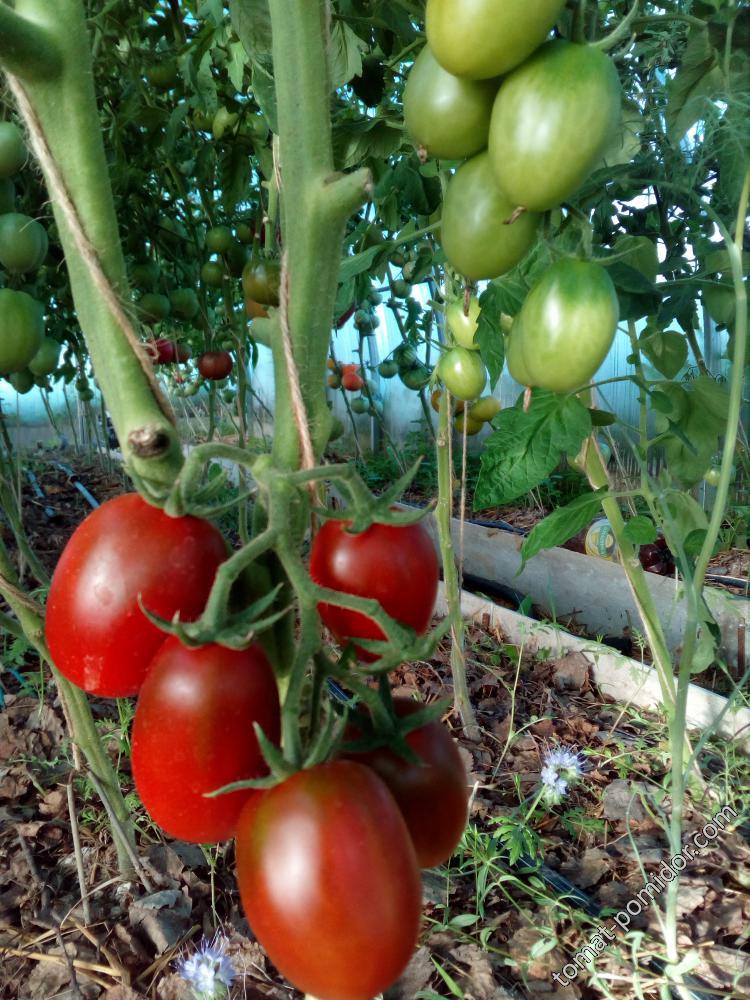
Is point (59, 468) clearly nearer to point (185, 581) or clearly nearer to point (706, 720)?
point (706, 720)

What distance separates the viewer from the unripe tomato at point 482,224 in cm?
44

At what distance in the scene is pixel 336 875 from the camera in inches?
12.0

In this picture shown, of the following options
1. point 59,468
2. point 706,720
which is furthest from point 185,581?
point 59,468

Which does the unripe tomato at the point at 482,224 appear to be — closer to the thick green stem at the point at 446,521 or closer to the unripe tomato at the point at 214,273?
the thick green stem at the point at 446,521

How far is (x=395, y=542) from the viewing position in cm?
37

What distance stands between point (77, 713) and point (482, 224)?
2.34ft

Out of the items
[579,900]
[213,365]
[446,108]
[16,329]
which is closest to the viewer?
[446,108]

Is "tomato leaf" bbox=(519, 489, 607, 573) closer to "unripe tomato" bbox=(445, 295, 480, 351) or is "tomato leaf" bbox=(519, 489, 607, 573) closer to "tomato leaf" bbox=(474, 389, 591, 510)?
"tomato leaf" bbox=(474, 389, 591, 510)

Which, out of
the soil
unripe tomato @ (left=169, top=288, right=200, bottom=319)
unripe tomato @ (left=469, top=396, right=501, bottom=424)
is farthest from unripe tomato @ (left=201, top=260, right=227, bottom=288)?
A: the soil

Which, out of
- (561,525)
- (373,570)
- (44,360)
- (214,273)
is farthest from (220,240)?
(373,570)

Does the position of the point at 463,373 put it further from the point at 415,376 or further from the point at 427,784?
the point at 415,376

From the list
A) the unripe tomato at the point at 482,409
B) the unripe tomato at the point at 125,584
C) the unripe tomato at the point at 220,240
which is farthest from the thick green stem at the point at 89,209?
the unripe tomato at the point at 482,409

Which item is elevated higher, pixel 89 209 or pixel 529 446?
pixel 89 209

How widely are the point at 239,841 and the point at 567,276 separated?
1.27ft
